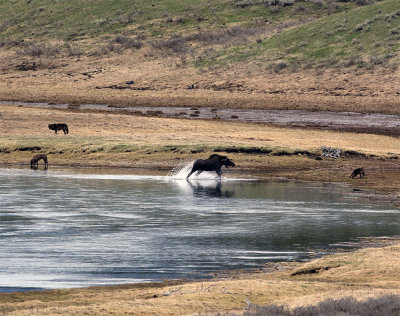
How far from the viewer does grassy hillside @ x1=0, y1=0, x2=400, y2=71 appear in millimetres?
79125

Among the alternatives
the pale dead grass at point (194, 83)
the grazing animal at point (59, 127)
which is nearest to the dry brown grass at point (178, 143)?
the grazing animal at point (59, 127)

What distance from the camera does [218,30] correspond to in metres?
93.1

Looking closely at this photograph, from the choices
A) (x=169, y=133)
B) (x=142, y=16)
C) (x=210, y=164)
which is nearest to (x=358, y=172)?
(x=210, y=164)

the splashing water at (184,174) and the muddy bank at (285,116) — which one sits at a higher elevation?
the muddy bank at (285,116)

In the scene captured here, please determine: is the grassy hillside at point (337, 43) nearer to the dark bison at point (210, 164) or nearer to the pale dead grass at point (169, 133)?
the pale dead grass at point (169, 133)

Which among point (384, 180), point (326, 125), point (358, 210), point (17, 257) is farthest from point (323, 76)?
point (17, 257)

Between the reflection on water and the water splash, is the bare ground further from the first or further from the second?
the reflection on water

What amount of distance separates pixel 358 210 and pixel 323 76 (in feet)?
154

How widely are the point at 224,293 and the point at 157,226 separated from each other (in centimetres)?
955

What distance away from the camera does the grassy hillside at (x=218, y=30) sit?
260 feet

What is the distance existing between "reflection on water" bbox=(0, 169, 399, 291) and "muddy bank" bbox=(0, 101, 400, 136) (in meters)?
20.9

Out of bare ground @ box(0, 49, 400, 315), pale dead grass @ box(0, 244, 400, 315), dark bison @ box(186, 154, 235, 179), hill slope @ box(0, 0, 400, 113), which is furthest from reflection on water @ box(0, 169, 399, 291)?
hill slope @ box(0, 0, 400, 113)

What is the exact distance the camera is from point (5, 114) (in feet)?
184

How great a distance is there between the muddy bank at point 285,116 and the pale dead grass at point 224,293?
3670 cm
